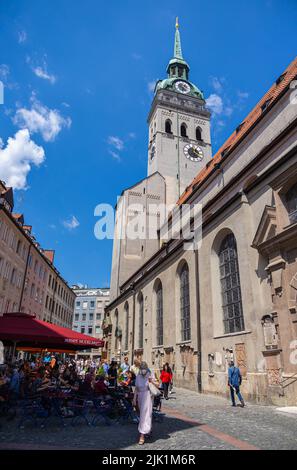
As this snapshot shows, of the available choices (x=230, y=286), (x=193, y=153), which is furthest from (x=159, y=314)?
(x=193, y=153)

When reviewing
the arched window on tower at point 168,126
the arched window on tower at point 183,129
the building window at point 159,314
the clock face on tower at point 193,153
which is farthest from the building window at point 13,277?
the arched window on tower at point 183,129

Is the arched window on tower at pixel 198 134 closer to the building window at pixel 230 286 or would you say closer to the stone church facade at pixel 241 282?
the stone church facade at pixel 241 282

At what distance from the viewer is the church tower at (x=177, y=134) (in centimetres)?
4397

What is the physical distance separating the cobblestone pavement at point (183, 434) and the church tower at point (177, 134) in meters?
34.2

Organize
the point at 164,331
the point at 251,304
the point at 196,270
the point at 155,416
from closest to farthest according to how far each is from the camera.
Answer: the point at 155,416 < the point at 251,304 < the point at 196,270 < the point at 164,331

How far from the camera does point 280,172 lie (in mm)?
12398

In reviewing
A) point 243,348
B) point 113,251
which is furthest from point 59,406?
point 113,251

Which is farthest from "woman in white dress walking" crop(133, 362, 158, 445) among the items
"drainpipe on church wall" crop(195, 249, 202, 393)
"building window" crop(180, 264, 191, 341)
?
"building window" crop(180, 264, 191, 341)

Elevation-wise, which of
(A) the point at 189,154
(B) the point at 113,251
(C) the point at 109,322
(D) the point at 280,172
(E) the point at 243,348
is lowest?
(E) the point at 243,348

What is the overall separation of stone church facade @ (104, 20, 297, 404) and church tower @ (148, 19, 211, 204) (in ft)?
53.8

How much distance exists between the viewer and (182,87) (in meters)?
54.6

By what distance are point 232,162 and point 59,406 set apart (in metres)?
18.3

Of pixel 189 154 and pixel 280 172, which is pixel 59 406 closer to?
pixel 280 172

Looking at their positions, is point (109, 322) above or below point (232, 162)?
below
